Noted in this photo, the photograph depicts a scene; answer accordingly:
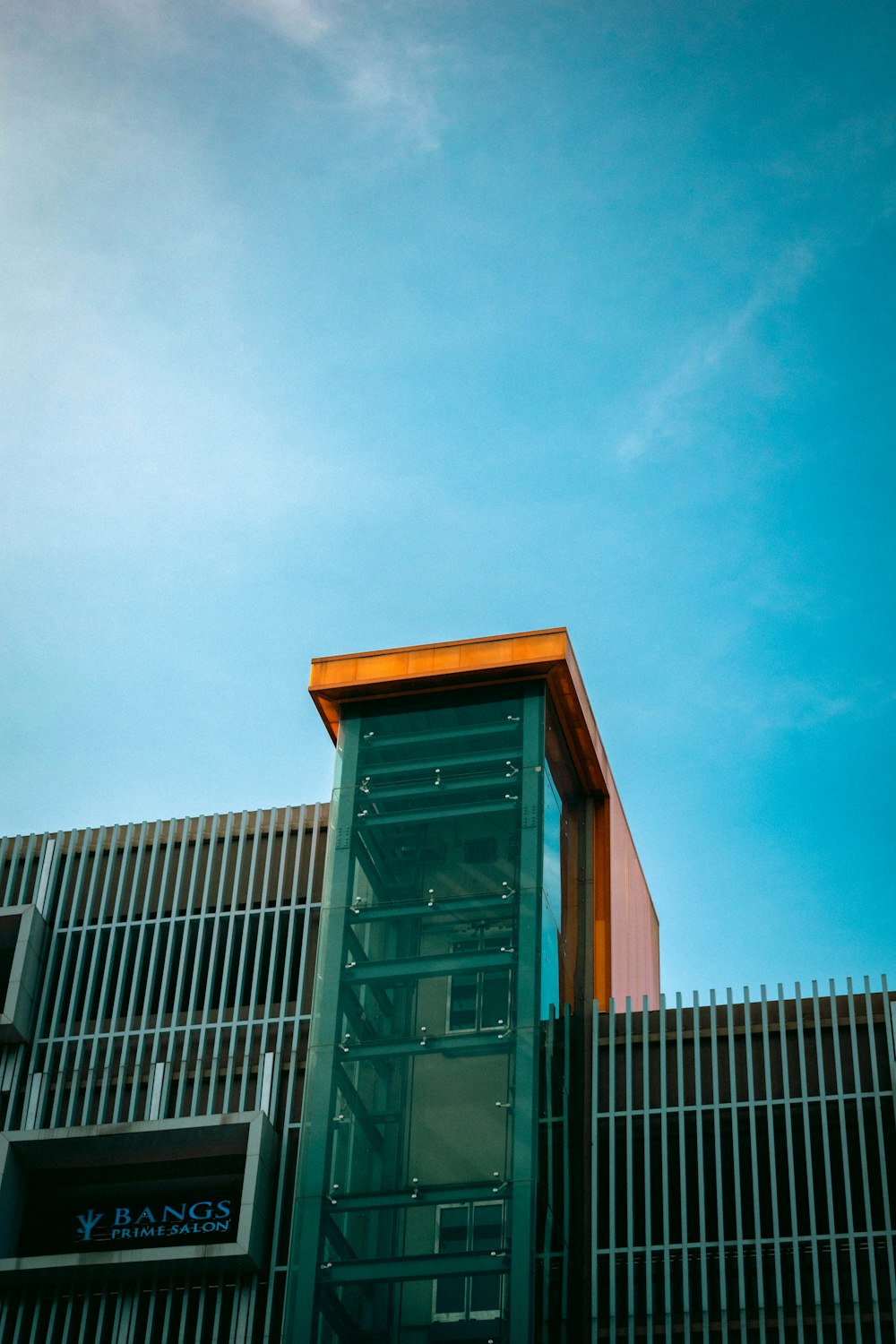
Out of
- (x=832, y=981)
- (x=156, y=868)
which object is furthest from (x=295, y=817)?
(x=832, y=981)

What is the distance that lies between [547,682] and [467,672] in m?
1.35

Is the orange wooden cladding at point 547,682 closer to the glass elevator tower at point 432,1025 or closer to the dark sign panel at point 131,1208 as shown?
the glass elevator tower at point 432,1025

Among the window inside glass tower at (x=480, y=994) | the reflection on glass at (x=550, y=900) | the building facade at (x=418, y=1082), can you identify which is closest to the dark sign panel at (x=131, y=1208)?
the building facade at (x=418, y=1082)

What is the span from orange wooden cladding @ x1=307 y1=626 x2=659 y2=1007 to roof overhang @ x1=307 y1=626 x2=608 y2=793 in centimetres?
1

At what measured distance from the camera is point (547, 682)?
31.1m

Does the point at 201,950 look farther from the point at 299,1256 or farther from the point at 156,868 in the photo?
the point at 299,1256

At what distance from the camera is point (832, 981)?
29125 millimetres

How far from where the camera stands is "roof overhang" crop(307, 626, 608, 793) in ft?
102

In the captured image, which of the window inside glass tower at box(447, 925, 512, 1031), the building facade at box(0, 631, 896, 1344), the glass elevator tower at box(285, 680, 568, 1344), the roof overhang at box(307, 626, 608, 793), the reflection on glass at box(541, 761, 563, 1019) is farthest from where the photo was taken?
the roof overhang at box(307, 626, 608, 793)

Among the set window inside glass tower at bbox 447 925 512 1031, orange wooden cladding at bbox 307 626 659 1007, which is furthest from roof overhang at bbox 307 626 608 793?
window inside glass tower at bbox 447 925 512 1031

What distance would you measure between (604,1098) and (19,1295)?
9360 mm

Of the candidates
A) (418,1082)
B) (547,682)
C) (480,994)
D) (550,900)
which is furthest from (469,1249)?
(547,682)

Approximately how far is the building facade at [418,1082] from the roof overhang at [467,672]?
50mm

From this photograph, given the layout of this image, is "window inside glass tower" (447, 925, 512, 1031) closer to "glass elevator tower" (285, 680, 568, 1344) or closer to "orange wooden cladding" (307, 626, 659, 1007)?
"glass elevator tower" (285, 680, 568, 1344)
